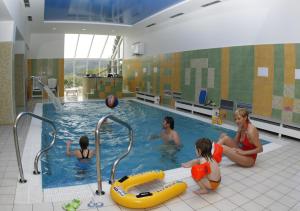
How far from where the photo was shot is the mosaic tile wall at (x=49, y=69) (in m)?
14.4

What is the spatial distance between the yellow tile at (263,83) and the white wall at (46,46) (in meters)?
10.7

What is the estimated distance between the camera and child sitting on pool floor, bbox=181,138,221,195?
306cm

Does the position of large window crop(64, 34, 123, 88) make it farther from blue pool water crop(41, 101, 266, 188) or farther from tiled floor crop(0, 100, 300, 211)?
tiled floor crop(0, 100, 300, 211)

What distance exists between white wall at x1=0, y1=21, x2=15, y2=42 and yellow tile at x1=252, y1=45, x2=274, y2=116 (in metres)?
6.24

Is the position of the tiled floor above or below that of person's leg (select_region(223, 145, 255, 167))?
below

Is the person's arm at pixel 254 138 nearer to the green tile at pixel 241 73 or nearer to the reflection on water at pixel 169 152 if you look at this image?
the reflection on water at pixel 169 152

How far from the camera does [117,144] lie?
618 centimetres

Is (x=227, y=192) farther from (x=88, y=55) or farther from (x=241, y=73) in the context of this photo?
(x=88, y=55)

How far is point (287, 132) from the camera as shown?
6.22 metres

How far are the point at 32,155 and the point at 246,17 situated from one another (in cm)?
642

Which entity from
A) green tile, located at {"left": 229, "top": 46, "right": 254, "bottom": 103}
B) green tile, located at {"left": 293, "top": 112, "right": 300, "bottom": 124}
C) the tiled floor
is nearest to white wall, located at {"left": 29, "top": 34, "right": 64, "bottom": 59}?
green tile, located at {"left": 229, "top": 46, "right": 254, "bottom": 103}

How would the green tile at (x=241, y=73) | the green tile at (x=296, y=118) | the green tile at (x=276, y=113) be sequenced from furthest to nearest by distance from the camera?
1. the green tile at (x=241, y=73)
2. the green tile at (x=276, y=113)
3. the green tile at (x=296, y=118)

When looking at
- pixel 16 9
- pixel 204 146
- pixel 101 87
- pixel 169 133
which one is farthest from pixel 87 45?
pixel 204 146

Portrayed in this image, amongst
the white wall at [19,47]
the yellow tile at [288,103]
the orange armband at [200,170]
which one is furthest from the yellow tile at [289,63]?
the white wall at [19,47]
